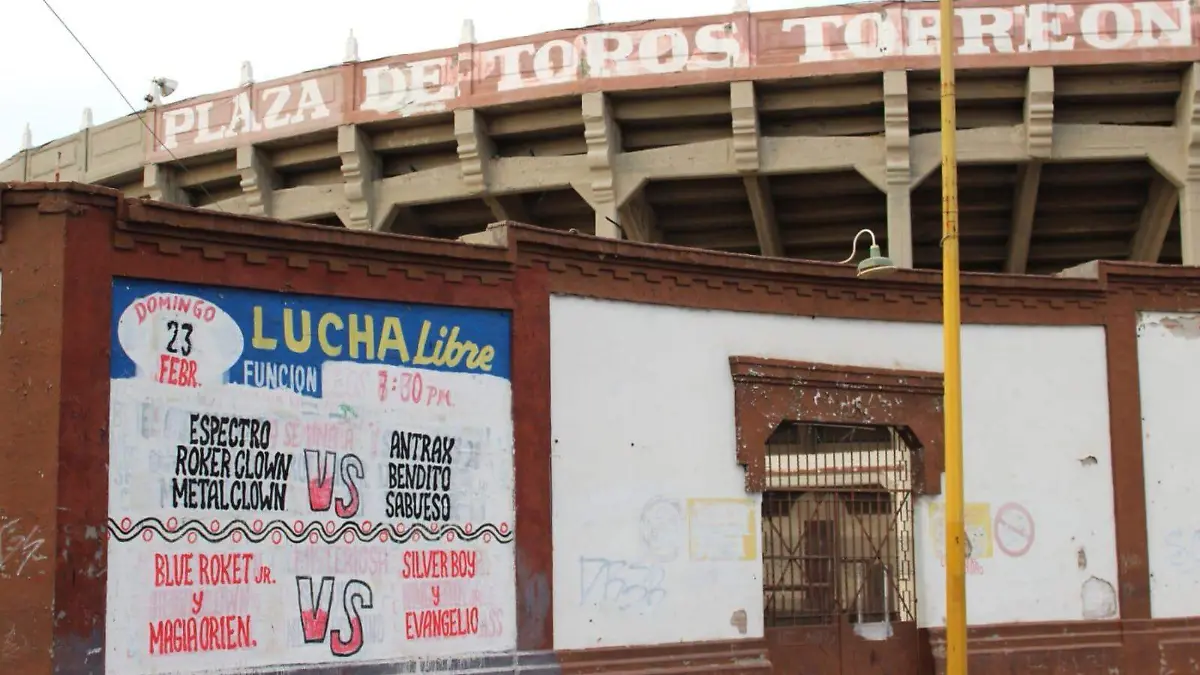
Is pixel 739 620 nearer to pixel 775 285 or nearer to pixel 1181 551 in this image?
pixel 775 285

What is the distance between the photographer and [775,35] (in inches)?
947

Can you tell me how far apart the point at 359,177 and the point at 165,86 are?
5.04 meters

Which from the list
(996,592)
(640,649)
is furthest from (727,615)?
(996,592)

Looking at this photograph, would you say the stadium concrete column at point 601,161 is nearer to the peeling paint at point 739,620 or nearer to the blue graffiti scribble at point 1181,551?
the blue graffiti scribble at point 1181,551

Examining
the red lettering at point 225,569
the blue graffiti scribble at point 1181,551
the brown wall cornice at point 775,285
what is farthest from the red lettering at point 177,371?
the blue graffiti scribble at point 1181,551

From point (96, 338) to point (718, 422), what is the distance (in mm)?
6152

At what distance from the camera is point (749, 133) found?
2433 centimetres

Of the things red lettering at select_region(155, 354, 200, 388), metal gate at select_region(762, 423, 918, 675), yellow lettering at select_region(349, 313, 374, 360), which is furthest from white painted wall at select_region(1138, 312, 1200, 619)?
red lettering at select_region(155, 354, 200, 388)

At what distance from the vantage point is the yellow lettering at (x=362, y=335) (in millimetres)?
12672

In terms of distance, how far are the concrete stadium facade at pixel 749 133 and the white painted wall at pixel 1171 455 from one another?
297 inches

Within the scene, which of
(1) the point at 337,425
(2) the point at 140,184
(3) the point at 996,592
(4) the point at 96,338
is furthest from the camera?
(2) the point at 140,184

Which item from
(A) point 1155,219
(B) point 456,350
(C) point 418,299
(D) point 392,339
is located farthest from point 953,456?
(A) point 1155,219

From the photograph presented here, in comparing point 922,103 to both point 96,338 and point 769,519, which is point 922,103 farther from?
point 96,338

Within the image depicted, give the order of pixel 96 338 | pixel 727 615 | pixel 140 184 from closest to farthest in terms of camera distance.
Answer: pixel 96 338 → pixel 727 615 → pixel 140 184
